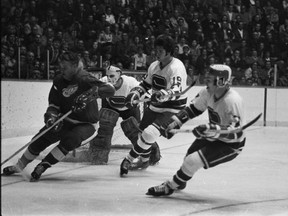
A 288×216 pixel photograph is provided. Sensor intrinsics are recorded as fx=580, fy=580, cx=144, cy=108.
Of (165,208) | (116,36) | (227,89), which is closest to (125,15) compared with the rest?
(116,36)

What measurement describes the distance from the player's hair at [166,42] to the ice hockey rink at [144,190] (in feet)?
2.44

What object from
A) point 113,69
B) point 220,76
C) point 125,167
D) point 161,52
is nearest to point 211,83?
point 220,76

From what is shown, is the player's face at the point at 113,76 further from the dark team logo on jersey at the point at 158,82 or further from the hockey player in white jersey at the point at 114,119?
the dark team logo on jersey at the point at 158,82

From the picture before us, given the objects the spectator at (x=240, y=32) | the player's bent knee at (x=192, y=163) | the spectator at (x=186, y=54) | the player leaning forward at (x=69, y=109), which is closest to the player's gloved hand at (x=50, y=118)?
the player leaning forward at (x=69, y=109)

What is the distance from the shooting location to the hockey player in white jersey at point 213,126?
247 cm

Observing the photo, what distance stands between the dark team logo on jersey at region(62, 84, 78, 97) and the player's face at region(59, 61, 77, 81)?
47 mm

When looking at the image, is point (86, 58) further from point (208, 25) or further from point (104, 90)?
point (208, 25)

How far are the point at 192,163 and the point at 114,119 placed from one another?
1.53 metres

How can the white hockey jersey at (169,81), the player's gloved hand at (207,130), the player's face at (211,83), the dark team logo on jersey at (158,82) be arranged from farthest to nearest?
the dark team logo on jersey at (158,82)
the white hockey jersey at (169,81)
the player's face at (211,83)
the player's gloved hand at (207,130)

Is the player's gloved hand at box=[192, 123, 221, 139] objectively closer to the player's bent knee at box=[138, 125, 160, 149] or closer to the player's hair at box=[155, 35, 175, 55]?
the player's hair at box=[155, 35, 175, 55]

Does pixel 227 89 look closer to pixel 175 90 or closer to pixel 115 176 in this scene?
pixel 175 90

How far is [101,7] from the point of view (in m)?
3.40

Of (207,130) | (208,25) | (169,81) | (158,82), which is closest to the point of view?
(207,130)

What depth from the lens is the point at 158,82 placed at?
3.38 metres
